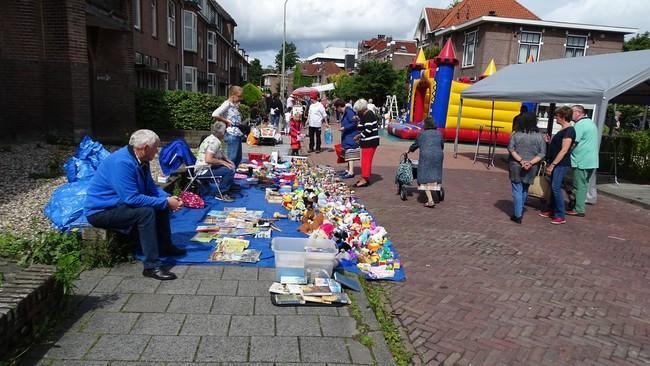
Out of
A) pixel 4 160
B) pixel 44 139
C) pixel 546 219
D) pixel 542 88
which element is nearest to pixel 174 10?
pixel 44 139

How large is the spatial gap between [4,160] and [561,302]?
9415 millimetres

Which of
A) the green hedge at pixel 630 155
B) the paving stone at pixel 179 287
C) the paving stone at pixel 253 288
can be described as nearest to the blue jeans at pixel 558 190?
the paving stone at pixel 253 288

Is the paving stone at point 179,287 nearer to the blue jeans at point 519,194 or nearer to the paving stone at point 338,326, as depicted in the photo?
the paving stone at point 338,326

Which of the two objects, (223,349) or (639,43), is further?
(639,43)

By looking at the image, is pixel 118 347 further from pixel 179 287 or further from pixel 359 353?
pixel 359 353

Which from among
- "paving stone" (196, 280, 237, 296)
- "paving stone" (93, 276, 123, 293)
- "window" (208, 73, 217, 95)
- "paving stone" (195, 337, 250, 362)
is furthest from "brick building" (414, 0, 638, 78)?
"paving stone" (195, 337, 250, 362)

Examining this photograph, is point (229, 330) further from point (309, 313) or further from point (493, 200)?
point (493, 200)

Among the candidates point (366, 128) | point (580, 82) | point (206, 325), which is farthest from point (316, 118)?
point (206, 325)

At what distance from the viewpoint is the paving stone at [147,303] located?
3670 millimetres

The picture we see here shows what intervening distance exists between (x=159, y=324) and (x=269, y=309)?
0.85 metres

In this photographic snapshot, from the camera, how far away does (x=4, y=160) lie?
872 cm

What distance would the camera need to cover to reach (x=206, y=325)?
347 centimetres

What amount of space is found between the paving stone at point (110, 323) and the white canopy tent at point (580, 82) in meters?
8.72

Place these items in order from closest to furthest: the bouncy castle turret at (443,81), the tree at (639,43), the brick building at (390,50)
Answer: the bouncy castle turret at (443,81) → the tree at (639,43) → the brick building at (390,50)
